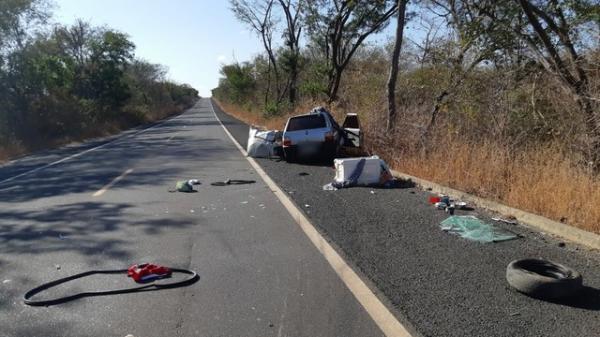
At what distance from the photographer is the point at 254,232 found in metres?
7.24

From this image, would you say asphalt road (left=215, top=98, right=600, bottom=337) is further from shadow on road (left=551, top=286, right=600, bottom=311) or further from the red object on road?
the red object on road

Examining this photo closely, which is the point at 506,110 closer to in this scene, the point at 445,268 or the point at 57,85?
the point at 445,268

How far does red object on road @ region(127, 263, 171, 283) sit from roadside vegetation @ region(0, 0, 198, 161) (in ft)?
59.6

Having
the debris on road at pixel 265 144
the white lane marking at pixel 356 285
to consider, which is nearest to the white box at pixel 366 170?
the white lane marking at pixel 356 285

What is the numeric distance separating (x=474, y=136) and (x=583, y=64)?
2.99 meters

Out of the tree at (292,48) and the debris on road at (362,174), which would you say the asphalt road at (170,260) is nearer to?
the debris on road at (362,174)

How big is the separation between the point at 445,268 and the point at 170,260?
296cm

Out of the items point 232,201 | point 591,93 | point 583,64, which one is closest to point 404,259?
point 232,201

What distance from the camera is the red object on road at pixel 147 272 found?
5.30 metres

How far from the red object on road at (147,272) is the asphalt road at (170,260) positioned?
0.37 ft

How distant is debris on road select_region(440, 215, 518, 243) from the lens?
650 cm

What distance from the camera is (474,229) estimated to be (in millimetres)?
6863

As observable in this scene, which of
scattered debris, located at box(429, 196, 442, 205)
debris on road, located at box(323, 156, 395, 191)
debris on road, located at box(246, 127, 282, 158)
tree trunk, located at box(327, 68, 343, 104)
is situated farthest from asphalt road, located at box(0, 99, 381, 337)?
tree trunk, located at box(327, 68, 343, 104)

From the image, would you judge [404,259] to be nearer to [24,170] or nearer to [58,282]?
[58,282]
